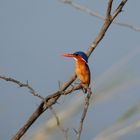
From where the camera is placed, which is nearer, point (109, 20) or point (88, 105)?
point (88, 105)

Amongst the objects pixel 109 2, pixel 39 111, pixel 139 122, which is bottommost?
pixel 39 111

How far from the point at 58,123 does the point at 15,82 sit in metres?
0.17

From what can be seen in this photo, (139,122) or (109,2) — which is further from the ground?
(109,2)

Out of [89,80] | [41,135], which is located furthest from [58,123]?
[89,80]

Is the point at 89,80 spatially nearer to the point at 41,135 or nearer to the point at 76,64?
the point at 76,64

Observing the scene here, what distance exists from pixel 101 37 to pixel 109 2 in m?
0.10

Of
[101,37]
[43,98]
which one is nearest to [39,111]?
[43,98]

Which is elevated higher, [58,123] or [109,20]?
[109,20]

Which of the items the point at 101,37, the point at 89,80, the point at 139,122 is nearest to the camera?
the point at 139,122

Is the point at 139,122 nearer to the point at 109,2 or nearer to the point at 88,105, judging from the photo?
the point at 88,105

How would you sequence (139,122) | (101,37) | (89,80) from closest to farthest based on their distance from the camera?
1. (139,122)
2. (89,80)
3. (101,37)

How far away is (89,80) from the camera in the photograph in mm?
537

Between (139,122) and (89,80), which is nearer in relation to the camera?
(139,122)

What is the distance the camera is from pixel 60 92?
58cm
